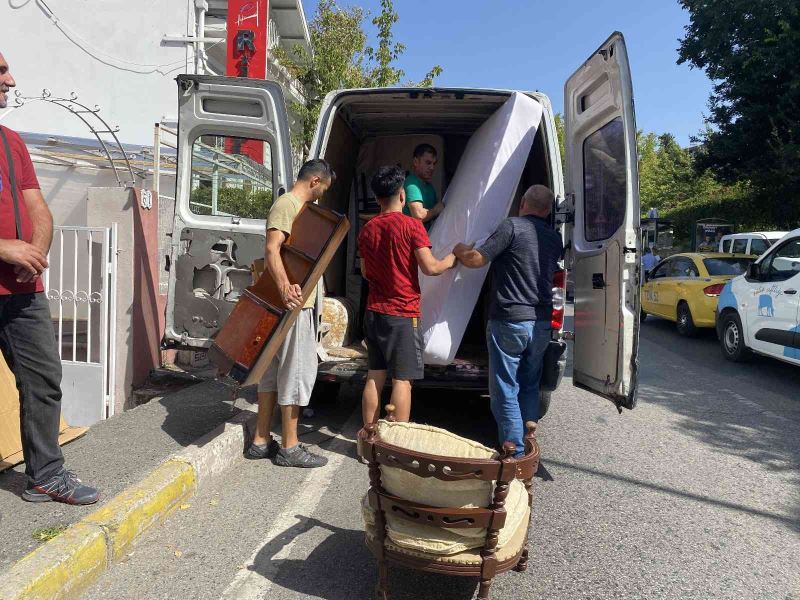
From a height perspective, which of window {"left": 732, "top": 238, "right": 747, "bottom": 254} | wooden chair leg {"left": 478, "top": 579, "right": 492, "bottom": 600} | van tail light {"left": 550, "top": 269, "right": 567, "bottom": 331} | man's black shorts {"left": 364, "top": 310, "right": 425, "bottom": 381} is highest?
window {"left": 732, "top": 238, "right": 747, "bottom": 254}

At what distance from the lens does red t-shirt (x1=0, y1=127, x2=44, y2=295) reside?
3.10 m

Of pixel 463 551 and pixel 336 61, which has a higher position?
pixel 336 61

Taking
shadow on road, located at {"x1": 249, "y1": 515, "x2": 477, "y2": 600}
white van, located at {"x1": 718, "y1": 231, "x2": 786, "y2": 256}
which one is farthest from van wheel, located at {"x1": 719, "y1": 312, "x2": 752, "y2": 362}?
shadow on road, located at {"x1": 249, "y1": 515, "x2": 477, "y2": 600}

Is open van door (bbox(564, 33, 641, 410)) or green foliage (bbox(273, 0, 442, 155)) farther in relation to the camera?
green foliage (bbox(273, 0, 442, 155))

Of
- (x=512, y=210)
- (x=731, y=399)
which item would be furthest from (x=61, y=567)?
(x=731, y=399)

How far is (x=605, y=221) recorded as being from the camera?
4.53 metres

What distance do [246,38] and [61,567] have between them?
13.6 m

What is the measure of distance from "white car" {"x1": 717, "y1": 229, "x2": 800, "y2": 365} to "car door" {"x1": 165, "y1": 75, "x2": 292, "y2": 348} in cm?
602

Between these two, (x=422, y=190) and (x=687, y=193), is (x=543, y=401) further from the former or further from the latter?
Answer: (x=687, y=193)

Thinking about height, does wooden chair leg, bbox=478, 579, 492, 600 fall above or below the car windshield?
below

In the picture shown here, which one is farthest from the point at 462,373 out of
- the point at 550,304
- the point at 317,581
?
the point at 317,581

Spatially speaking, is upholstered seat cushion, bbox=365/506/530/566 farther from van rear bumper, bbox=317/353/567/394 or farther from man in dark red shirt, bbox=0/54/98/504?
van rear bumper, bbox=317/353/567/394

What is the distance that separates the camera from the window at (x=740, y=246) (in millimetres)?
15211

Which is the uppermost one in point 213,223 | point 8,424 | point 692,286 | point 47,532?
point 213,223
